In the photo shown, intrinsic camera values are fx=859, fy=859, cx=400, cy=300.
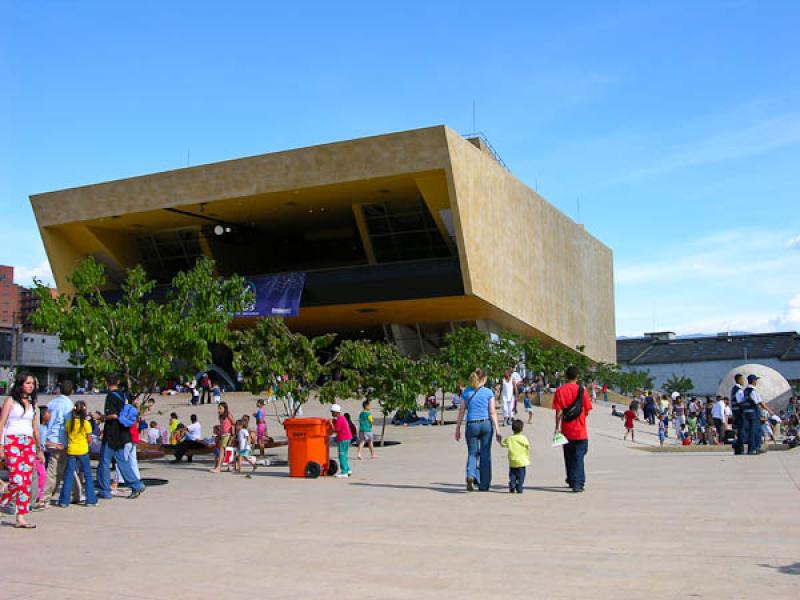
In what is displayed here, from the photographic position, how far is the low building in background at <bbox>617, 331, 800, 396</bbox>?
3287 inches

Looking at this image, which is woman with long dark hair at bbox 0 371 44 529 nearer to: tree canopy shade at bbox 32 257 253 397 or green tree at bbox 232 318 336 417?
Result: tree canopy shade at bbox 32 257 253 397

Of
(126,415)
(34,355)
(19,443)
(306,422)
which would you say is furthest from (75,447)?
(34,355)

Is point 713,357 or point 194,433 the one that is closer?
point 194,433

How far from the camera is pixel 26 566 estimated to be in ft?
23.1

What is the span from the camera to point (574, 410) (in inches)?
436

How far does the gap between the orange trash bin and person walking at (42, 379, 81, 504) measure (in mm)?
4359

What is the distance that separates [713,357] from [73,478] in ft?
273

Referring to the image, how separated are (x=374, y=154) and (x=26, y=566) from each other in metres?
31.6

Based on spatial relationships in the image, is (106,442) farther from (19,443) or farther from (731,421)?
(731,421)

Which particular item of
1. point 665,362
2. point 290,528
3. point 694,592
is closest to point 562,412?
point 290,528

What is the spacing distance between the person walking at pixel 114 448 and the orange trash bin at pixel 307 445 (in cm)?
341

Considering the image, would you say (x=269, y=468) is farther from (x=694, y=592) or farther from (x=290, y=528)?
(x=694, y=592)

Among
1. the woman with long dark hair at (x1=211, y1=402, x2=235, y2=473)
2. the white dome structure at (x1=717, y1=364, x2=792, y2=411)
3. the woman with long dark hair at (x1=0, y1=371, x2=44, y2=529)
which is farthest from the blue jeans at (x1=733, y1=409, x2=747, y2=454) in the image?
the white dome structure at (x1=717, y1=364, x2=792, y2=411)

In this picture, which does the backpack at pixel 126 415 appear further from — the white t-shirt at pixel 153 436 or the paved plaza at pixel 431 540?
the white t-shirt at pixel 153 436
